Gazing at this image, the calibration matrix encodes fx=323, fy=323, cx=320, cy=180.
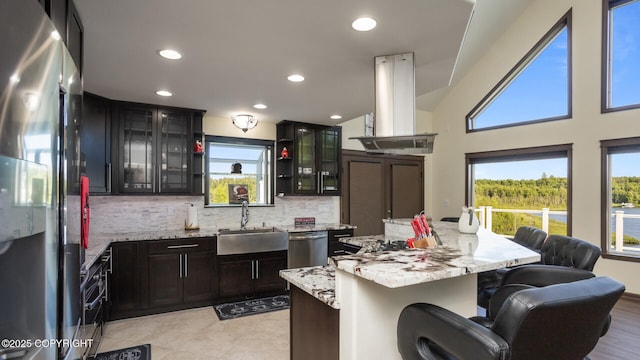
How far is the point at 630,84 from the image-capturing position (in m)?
4.34

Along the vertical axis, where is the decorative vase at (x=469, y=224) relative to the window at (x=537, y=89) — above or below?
below

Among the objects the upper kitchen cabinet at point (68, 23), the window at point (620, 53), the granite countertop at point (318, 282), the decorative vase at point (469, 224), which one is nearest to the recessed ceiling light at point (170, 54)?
the upper kitchen cabinet at point (68, 23)

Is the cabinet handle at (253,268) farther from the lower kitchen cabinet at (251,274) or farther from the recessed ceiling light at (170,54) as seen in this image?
the recessed ceiling light at (170,54)

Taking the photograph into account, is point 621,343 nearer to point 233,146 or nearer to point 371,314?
point 371,314

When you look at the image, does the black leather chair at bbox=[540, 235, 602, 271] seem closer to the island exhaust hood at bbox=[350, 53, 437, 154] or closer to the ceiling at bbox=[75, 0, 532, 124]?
the island exhaust hood at bbox=[350, 53, 437, 154]

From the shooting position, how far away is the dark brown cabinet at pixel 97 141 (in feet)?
11.5

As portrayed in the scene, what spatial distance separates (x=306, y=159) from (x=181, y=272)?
92.2 inches

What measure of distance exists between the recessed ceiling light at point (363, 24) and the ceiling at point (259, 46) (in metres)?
0.04

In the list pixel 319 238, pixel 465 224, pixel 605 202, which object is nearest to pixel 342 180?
pixel 319 238

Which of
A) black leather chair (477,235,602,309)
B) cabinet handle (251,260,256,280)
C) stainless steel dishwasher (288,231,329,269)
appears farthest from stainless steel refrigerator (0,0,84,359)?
stainless steel dishwasher (288,231,329,269)

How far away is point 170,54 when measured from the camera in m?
2.53

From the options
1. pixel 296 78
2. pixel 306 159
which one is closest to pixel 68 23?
pixel 296 78

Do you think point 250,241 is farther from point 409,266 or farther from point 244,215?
point 409,266

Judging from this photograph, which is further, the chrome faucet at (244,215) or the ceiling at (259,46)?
the chrome faucet at (244,215)
